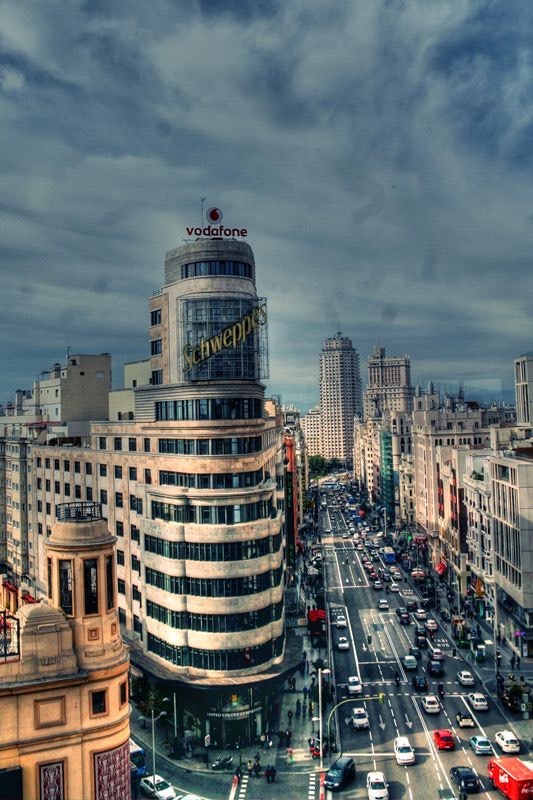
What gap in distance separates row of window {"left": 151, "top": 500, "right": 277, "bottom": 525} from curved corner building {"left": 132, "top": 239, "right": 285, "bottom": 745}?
0.10 m

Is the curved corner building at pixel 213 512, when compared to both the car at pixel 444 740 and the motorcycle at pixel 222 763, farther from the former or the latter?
the car at pixel 444 740

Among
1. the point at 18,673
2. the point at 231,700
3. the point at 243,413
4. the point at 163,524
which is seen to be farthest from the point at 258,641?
the point at 18,673

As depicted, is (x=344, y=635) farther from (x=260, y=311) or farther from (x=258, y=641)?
(x=260, y=311)

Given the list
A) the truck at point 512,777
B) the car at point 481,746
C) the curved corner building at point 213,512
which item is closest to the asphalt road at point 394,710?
the car at point 481,746

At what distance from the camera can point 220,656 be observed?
6525 centimetres

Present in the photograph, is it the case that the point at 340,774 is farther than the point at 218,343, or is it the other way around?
the point at 218,343

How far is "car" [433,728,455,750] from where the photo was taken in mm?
60875

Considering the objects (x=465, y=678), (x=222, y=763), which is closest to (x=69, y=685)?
(x=222, y=763)

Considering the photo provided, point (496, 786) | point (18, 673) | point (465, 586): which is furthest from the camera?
point (465, 586)

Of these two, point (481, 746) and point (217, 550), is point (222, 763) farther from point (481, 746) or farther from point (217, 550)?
point (481, 746)

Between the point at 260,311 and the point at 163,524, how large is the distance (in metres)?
23.5

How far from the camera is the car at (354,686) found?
74.1m

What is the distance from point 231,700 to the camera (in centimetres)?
6406

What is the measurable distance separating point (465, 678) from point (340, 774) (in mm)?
26586
